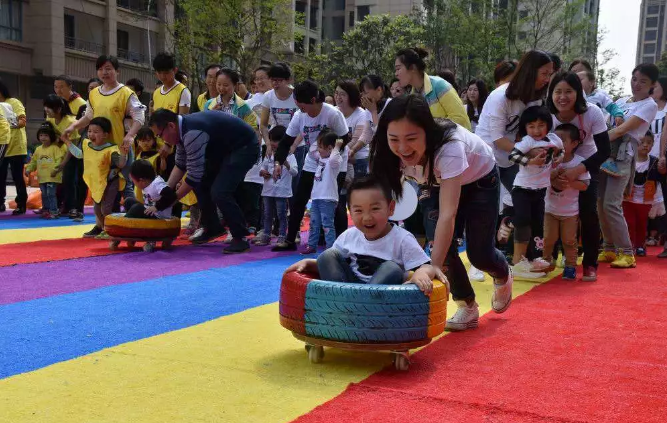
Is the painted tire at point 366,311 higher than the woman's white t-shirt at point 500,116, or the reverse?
the woman's white t-shirt at point 500,116

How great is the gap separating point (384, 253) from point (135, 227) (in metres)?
4.26

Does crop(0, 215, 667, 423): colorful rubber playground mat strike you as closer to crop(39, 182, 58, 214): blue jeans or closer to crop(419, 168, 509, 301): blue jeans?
crop(419, 168, 509, 301): blue jeans

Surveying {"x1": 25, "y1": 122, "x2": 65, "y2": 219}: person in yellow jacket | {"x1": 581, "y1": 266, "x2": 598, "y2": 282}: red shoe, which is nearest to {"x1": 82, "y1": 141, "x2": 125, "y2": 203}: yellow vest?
{"x1": 25, "y1": 122, "x2": 65, "y2": 219}: person in yellow jacket

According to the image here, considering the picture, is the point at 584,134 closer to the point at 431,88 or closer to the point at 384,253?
the point at 431,88

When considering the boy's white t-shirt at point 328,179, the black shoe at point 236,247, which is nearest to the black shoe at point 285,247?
the black shoe at point 236,247

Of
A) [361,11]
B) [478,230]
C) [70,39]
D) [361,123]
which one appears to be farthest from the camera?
[361,11]

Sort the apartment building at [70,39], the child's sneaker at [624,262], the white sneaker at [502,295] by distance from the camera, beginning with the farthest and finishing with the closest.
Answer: the apartment building at [70,39] → the child's sneaker at [624,262] → the white sneaker at [502,295]

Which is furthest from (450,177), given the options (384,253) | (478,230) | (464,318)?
(464,318)

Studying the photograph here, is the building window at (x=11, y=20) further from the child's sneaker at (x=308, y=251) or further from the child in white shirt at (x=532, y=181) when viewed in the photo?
the child in white shirt at (x=532, y=181)

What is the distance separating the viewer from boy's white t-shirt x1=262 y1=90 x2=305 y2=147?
8.59 m

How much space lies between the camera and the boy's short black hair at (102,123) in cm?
829

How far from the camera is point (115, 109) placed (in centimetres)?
841

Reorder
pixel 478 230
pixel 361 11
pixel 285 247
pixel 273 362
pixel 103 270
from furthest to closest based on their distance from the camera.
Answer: pixel 361 11, pixel 285 247, pixel 103 270, pixel 478 230, pixel 273 362

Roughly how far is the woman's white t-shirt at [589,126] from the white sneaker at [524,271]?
3.51 feet
